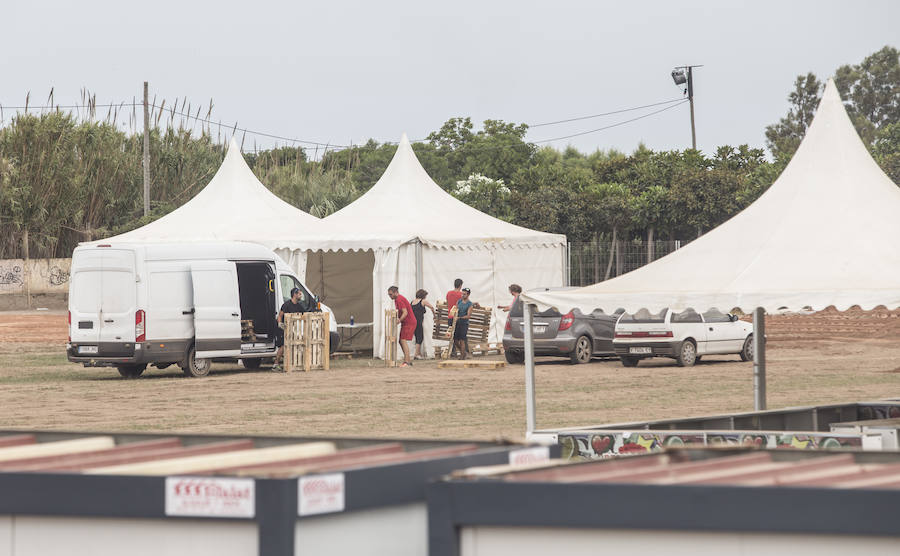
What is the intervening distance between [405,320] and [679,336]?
18.2 feet

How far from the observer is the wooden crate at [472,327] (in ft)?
95.9

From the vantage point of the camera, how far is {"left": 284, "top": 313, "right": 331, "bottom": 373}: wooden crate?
26.8 meters

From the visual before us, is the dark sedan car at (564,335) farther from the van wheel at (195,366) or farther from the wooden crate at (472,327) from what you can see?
the van wheel at (195,366)

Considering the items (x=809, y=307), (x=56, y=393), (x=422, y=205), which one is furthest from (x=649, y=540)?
(x=422, y=205)

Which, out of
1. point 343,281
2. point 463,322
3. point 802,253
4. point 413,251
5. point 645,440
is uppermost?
point 413,251

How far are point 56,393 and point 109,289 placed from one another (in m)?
2.49

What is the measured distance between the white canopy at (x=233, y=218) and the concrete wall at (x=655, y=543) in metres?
27.1

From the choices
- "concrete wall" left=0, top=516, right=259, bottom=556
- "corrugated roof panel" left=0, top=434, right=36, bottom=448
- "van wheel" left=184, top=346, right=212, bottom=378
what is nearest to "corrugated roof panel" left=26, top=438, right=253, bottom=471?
"concrete wall" left=0, top=516, right=259, bottom=556

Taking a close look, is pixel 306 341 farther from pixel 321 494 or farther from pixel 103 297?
pixel 321 494

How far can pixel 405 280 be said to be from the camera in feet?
95.8

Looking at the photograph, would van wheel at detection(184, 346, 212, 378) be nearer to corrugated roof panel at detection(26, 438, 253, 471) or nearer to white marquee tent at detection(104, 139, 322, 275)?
white marquee tent at detection(104, 139, 322, 275)

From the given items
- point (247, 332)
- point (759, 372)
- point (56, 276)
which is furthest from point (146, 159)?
point (759, 372)

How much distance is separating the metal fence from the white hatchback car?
15492mm

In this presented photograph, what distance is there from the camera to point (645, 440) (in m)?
10.7
